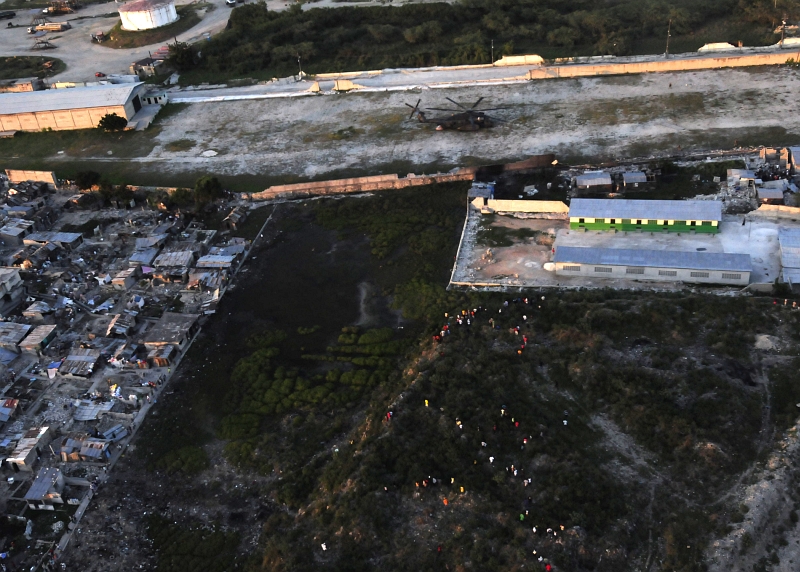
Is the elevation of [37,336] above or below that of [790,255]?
above

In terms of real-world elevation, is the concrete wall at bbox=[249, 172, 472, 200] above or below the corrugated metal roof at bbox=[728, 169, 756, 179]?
above

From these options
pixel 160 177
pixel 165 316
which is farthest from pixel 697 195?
pixel 160 177

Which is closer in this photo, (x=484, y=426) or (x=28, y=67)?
(x=484, y=426)

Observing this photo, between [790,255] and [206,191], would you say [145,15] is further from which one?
[790,255]

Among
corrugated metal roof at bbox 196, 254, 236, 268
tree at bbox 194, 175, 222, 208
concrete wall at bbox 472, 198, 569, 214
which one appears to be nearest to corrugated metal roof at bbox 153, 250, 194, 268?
corrugated metal roof at bbox 196, 254, 236, 268

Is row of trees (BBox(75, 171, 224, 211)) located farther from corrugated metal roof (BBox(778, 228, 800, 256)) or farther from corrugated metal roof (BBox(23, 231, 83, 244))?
corrugated metal roof (BBox(778, 228, 800, 256))

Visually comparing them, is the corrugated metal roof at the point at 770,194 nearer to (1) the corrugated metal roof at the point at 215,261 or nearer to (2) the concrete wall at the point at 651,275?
(2) the concrete wall at the point at 651,275

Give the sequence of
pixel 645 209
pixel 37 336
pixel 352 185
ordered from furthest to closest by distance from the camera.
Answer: pixel 352 185, pixel 645 209, pixel 37 336

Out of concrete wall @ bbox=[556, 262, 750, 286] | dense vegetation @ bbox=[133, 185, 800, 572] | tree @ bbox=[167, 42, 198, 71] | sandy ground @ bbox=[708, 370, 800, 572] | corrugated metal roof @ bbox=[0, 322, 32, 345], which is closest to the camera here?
sandy ground @ bbox=[708, 370, 800, 572]

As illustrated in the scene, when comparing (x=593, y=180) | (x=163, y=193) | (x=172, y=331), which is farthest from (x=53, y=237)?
(x=593, y=180)
